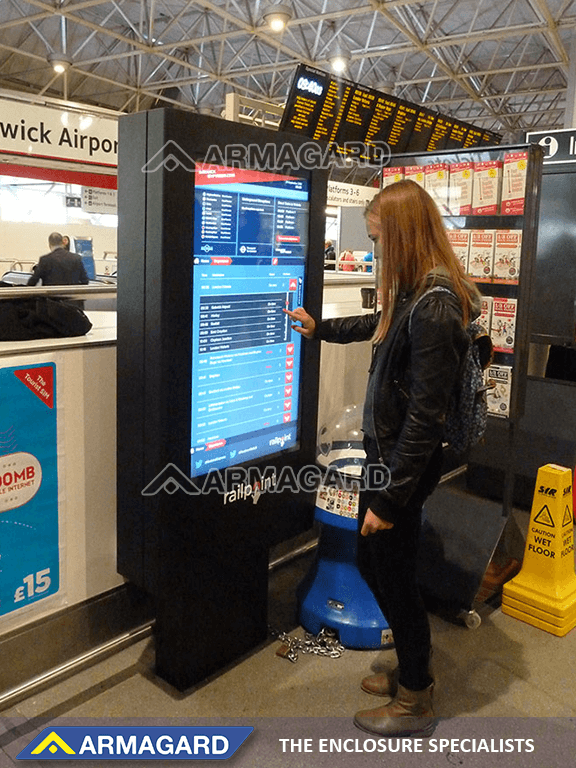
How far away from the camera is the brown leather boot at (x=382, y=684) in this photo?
89.1 inches

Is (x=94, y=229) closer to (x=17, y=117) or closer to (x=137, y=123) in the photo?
(x=17, y=117)

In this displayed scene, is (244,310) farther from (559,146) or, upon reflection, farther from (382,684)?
(559,146)

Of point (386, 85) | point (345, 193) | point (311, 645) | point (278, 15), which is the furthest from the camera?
point (386, 85)

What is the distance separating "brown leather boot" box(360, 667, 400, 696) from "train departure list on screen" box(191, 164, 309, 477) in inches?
33.1

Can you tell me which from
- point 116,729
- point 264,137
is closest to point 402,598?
point 116,729

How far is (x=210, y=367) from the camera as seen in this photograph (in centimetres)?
213

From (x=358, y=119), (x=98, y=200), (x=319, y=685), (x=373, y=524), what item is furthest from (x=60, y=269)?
(x=373, y=524)

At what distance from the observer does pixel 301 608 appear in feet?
8.73

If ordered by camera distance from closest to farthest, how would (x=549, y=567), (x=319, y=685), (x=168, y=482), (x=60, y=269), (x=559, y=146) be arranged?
(x=168, y=482) → (x=319, y=685) → (x=549, y=567) → (x=559, y=146) → (x=60, y=269)

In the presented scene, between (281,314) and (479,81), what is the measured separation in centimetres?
1326

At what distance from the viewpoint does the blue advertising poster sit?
202 cm

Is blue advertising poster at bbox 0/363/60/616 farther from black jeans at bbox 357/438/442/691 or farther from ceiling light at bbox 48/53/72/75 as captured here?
ceiling light at bbox 48/53/72/75

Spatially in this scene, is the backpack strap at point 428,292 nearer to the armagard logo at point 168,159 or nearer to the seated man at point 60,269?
the armagard logo at point 168,159

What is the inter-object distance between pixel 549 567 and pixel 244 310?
5.49ft
